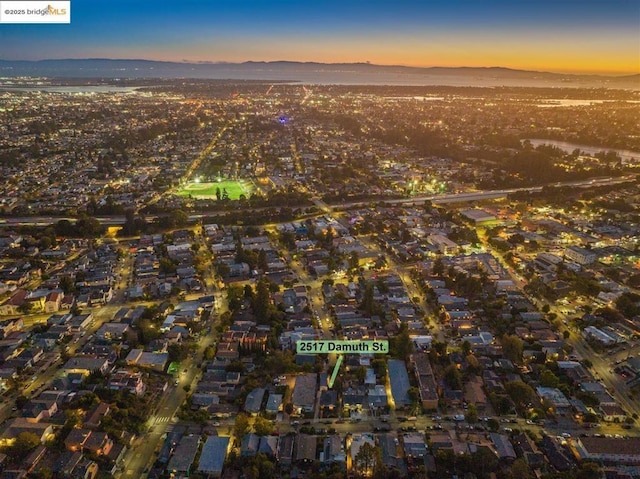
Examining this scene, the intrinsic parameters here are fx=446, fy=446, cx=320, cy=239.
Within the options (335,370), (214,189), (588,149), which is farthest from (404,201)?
(588,149)

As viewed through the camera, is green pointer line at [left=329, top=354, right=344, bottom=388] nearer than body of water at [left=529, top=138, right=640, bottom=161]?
Yes

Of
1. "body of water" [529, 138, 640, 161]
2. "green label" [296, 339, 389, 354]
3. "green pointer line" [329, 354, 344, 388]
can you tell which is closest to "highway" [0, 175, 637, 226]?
"body of water" [529, 138, 640, 161]

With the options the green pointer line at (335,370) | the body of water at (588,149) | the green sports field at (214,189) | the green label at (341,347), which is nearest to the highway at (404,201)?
the green sports field at (214,189)

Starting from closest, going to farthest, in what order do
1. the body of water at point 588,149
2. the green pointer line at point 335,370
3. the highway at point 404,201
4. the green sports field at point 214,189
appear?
the green pointer line at point 335,370
the highway at point 404,201
the green sports field at point 214,189
the body of water at point 588,149

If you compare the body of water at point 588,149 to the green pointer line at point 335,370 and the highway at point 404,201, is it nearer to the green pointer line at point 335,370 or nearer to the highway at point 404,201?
the highway at point 404,201

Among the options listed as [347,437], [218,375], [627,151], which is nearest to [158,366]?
[218,375]

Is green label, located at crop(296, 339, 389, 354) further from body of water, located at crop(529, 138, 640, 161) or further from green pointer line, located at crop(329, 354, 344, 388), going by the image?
body of water, located at crop(529, 138, 640, 161)
